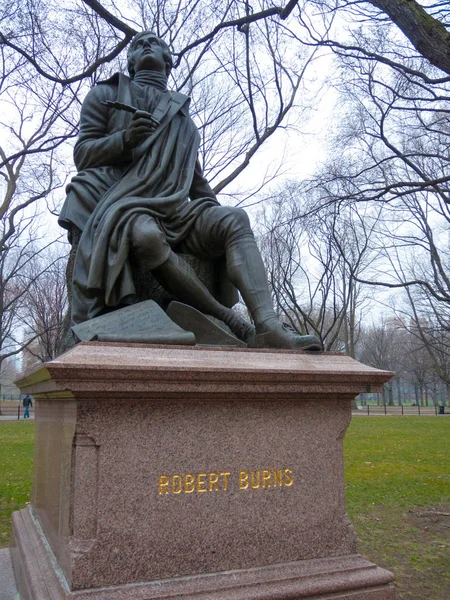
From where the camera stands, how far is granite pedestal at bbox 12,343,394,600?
2.48 metres

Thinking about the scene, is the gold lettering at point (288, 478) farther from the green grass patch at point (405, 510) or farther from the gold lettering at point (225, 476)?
the green grass patch at point (405, 510)

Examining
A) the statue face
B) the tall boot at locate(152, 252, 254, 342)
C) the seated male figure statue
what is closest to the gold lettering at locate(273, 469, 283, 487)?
the seated male figure statue

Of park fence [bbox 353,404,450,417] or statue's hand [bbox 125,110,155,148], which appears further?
park fence [bbox 353,404,450,417]

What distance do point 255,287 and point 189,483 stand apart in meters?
1.38

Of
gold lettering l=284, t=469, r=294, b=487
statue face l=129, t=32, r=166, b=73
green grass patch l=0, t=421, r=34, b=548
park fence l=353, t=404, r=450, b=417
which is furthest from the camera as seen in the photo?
park fence l=353, t=404, r=450, b=417

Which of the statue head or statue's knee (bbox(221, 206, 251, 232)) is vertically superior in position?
the statue head

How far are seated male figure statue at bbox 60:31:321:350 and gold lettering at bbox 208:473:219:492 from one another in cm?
95

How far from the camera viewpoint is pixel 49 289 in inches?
993

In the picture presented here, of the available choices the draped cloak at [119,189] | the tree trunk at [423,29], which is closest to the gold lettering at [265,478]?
the draped cloak at [119,189]

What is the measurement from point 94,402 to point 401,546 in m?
4.40

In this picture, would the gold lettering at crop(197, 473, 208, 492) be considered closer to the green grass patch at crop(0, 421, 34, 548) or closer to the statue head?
the statue head

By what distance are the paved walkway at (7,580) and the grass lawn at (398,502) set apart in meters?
1.59

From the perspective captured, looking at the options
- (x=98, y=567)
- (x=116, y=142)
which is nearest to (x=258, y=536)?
(x=98, y=567)

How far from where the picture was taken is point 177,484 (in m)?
2.68
